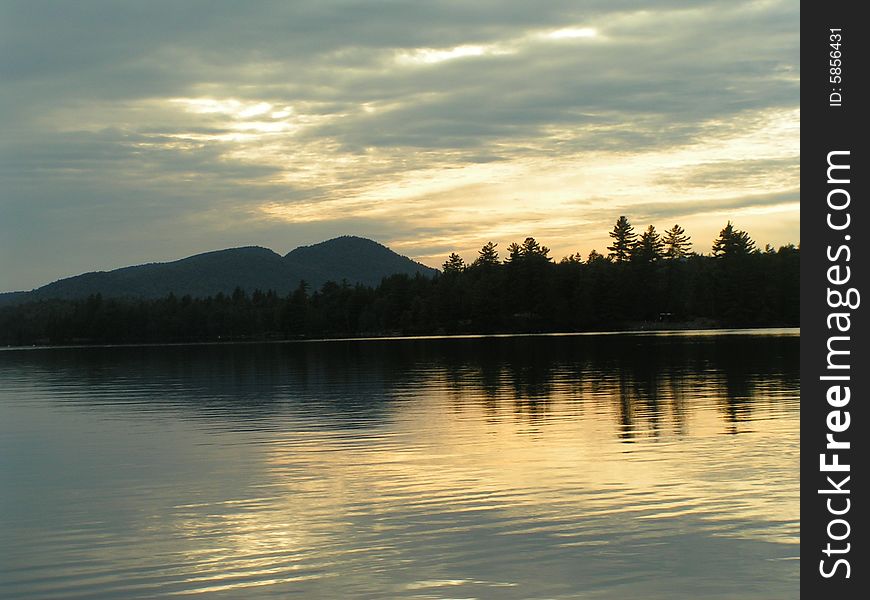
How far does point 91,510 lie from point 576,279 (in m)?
172

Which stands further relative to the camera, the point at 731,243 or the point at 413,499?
the point at 731,243

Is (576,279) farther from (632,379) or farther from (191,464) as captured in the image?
(191,464)

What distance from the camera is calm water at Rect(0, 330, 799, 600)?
1282 centimetres

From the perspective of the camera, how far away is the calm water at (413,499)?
1282 centimetres

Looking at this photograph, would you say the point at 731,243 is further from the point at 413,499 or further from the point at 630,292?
the point at 413,499

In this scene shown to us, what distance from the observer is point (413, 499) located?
1755cm

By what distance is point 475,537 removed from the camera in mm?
14562

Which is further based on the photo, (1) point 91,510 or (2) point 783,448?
(2) point 783,448

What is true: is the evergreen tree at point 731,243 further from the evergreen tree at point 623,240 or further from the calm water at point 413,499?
the calm water at point 413,499

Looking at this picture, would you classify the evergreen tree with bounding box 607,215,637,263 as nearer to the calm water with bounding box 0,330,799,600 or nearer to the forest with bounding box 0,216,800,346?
the forest with bounding box 0,216,800,346

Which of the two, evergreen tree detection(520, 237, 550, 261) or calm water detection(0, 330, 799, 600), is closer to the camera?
calm water detection(0, 330, 799, 600)

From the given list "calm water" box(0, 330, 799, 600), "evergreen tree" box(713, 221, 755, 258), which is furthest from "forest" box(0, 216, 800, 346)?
"calm water" box(0, 330, 799, 600)

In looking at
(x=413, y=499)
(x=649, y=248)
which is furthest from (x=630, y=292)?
(x=413, y=499)
